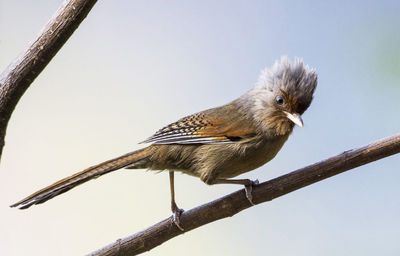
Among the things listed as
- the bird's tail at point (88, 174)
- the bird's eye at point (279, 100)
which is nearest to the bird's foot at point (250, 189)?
the bird's eye at point (279, 100)

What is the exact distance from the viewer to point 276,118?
11.8ft

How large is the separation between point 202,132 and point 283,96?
653 mm

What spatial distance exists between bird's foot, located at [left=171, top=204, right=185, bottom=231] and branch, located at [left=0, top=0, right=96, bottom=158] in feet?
3.96

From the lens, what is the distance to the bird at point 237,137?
3488mm

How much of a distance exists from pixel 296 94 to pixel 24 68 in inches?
72.7

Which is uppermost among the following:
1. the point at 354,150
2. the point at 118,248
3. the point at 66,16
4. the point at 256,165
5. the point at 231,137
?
the point at 66,16

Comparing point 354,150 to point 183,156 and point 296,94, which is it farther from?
point 183,156

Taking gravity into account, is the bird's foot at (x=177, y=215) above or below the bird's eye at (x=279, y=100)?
below

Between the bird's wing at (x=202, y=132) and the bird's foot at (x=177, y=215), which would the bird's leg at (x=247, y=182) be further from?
the bird's foot at (x=177, y=215)

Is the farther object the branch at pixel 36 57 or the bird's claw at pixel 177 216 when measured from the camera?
the bird's claw at pixel 177 216

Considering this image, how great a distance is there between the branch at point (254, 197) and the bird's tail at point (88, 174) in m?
0.45

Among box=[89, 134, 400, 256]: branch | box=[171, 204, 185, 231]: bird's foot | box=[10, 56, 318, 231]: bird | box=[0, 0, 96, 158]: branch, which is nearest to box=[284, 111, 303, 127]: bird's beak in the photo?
box=[10, 56, 318, 231]: bird

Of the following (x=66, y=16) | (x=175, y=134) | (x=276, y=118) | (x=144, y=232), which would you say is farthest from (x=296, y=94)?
(x=66, y=16)

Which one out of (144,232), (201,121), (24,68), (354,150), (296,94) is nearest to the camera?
(24,68)
